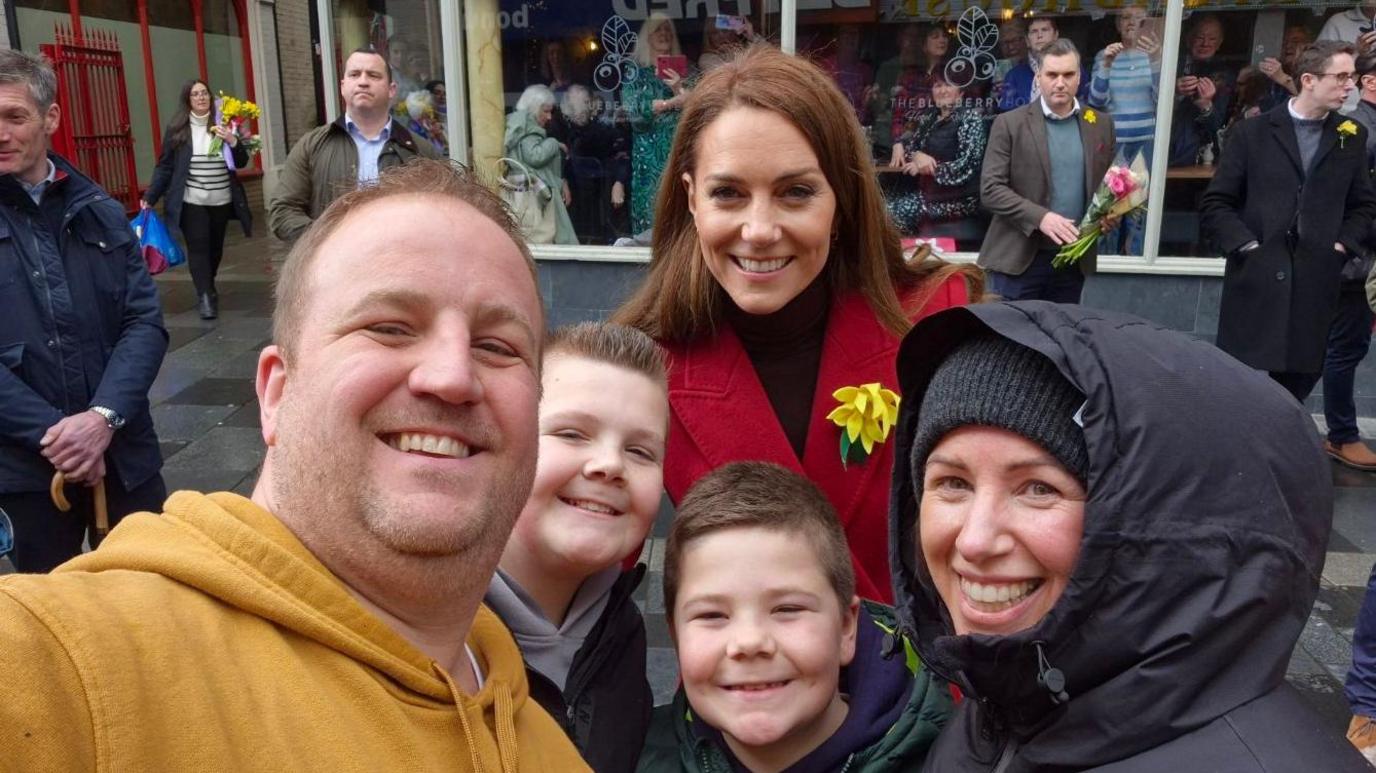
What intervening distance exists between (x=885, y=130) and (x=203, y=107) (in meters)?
6.14

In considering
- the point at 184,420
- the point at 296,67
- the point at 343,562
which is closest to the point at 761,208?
the point at 343,562

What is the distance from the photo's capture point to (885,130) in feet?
26.7

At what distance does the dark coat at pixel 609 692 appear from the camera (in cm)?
197

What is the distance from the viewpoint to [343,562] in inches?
46.9

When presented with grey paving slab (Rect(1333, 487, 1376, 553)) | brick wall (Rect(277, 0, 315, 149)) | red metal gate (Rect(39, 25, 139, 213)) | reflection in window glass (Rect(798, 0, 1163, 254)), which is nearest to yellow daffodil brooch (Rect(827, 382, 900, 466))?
grey paving slab (Rect(1333, 487, 1376, 553))

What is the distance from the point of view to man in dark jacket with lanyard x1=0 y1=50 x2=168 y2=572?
11.3ft

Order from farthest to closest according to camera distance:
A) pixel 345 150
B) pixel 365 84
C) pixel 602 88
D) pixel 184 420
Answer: pixel 602 88
pixel 184 420
pixel 345 150
pixel 365 84

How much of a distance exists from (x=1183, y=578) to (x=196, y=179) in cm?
987

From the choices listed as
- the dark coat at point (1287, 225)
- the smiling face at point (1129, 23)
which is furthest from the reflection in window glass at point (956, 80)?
A: the dark coat at point (1287, 225)

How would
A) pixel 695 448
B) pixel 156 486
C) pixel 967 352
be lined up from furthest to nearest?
pixel 156 486
pixel 695 448
pixel 967 352

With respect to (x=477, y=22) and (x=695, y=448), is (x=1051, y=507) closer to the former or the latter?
(x=695, y=448)

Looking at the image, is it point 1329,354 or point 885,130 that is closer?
point 1329,354

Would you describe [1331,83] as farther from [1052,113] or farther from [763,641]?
[763,641]

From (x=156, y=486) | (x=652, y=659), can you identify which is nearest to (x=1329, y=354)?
(x=652, y=659)
